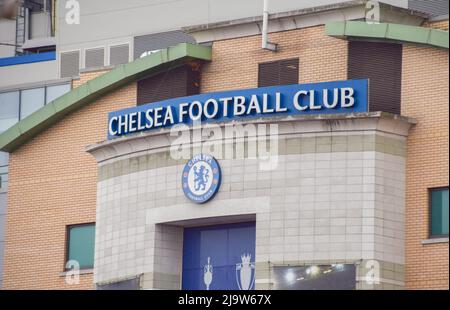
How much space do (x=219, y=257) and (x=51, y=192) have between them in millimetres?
9226

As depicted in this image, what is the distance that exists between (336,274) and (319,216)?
1921mm

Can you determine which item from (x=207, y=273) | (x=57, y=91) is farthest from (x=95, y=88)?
(x=207, y=273)

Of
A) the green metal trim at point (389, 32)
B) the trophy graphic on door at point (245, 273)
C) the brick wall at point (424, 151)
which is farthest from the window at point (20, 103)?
the brick wall at point (424, 151)

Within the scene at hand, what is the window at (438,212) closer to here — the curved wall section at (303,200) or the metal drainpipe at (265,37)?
the curved wall section at (303,200)

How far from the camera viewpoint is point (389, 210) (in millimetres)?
47688

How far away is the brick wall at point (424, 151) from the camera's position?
47219 millimetres

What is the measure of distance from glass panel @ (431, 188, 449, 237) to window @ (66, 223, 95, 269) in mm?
13621

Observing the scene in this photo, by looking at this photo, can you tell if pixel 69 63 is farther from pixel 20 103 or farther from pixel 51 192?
pixel 51 192

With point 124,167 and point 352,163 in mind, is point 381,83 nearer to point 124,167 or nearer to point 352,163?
point 352,163

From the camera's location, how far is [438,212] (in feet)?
156

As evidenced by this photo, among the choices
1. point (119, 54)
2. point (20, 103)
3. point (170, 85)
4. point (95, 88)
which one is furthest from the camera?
point (119, 54)

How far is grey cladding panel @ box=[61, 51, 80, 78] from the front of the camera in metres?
72.7

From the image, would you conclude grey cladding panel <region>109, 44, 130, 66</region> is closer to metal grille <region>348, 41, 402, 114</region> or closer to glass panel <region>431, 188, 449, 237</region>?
metal grille <region>348, 41, 402, 114</region>
